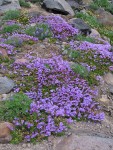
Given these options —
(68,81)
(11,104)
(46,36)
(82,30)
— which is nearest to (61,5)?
(82,30)

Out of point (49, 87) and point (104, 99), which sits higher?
point (49, 87)

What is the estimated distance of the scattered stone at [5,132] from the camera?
5879 millimetres

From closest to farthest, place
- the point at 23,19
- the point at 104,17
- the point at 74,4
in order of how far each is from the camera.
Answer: the point at 23,19 → the point at 104,17 → the point at 74,4

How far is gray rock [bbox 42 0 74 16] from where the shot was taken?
42.8ft

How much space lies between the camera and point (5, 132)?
19.4 feet

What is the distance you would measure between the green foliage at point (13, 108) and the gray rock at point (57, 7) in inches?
287

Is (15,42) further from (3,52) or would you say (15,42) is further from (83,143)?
(83,143)

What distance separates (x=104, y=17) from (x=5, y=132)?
924cm

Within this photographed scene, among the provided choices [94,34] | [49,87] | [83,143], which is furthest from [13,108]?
[94,34]

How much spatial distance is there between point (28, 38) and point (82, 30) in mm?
2134

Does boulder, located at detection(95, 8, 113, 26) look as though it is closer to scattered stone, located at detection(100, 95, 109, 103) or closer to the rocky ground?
the rocky ground

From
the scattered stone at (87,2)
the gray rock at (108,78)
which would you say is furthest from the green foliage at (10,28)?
the scattered stone at (87,2)

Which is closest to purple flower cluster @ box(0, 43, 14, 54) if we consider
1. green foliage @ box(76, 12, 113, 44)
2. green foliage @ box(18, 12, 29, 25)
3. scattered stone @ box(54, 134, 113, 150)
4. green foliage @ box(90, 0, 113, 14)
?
green foliage @ box(18, 12, 29, 25)

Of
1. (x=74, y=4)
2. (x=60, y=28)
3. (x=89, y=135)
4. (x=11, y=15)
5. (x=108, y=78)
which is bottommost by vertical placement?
(x=89, y=135)
